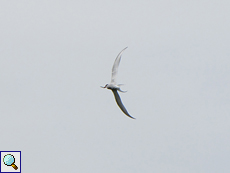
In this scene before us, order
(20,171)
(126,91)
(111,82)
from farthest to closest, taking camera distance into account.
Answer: (20,171)
(111,82)
(126,91)

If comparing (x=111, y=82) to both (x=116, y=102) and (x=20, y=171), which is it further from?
(x=20, y=171)

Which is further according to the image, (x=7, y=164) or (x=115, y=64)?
(x=7, y=164)

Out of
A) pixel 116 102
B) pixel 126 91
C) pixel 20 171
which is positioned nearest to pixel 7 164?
pixel 20 171

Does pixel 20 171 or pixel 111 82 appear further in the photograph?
pixel 20 171

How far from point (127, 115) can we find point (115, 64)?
722 centimetres

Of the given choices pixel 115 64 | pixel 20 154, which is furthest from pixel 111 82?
pixel 20 154

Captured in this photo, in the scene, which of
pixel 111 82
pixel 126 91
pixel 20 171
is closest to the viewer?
pixel 126 91

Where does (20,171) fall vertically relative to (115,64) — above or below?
below

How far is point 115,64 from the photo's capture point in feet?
254

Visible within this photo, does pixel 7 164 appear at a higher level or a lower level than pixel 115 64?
lower

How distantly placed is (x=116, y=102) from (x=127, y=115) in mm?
2435

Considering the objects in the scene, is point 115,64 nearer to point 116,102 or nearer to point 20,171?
point 116,102

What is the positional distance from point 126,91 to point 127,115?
314 inches

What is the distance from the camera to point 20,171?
83938 millimetres
